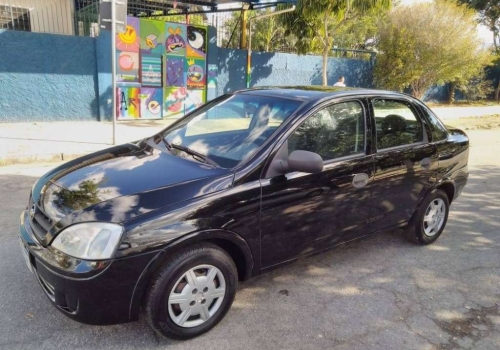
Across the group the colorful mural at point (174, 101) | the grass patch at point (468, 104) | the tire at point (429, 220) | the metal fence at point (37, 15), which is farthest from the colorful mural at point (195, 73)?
the grass patch at point (468, 104)

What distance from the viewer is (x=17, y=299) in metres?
2.97

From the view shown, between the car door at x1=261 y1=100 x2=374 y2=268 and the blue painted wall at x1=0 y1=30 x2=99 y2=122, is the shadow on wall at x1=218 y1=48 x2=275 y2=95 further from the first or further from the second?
the car door at x1=261 y1=100 x2=374 y2=268

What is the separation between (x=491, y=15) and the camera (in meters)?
25.7

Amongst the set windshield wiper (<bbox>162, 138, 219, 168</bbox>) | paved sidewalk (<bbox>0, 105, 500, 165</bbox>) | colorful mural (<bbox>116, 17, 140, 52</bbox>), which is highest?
colorful mural (<bbox>116, 17, 140, 52</bbox>)

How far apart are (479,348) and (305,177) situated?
1.66 meters

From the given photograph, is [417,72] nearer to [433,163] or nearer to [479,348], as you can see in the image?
[433,163]

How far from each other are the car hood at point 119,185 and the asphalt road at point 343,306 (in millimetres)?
799

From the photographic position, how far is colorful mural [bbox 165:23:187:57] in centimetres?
1183

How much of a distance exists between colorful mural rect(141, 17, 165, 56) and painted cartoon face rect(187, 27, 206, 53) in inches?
37.1

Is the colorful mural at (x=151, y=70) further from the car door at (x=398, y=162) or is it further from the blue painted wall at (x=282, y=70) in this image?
the car door at (x=398, y=162)

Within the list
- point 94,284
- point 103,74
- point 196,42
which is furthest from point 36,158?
point 196,42

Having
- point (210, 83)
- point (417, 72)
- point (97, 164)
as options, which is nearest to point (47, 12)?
point (210, 83)

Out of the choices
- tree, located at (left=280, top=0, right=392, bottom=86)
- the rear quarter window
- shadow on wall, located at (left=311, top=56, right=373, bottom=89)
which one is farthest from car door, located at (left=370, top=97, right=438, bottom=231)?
shadow on wall, located at (left=311, top=56, right=373, bottom=89)

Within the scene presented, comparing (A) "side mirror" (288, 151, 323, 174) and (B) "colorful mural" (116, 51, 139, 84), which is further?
(B) "colorful mural" (116, 51, 139, 84)
